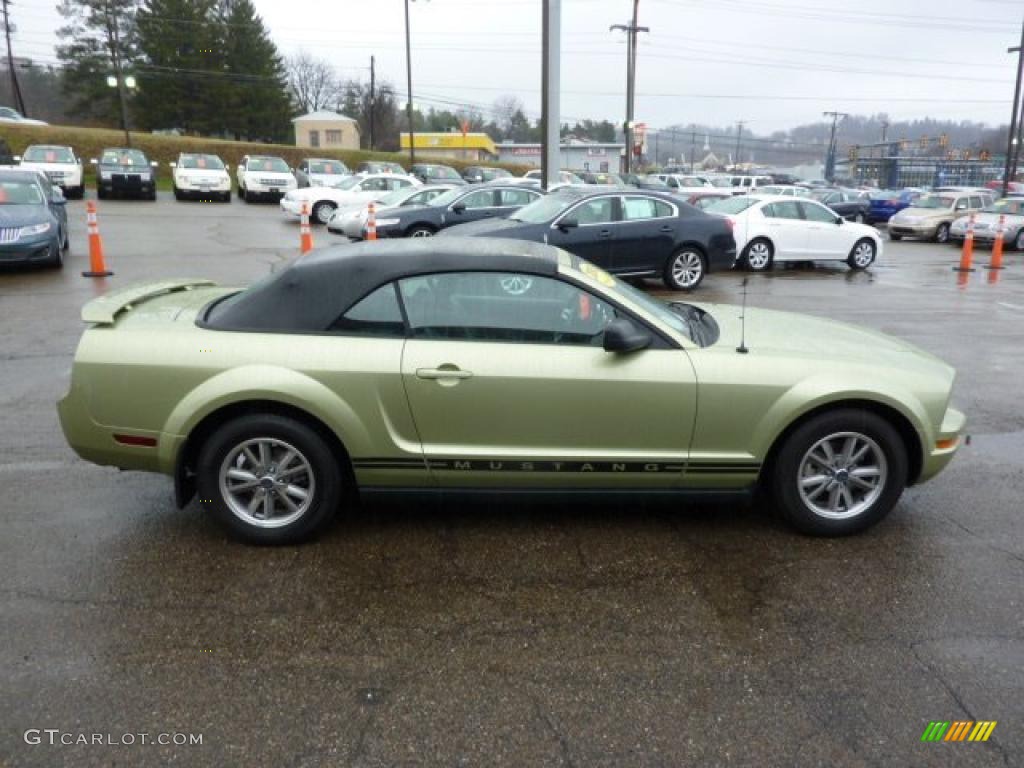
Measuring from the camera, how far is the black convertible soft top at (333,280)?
3.89 m

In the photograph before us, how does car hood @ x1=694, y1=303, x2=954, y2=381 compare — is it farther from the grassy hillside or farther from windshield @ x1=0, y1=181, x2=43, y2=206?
the grassy hillside

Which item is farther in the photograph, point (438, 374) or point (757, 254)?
point (757, 254)

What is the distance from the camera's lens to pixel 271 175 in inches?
1136

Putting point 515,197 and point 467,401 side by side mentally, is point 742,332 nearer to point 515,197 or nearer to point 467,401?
point 467,401

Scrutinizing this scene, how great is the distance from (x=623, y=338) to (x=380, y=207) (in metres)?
14.8

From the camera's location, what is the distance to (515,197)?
54.0 feet

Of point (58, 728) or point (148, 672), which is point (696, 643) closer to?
point (148, 672)

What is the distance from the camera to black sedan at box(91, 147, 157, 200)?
27203mm

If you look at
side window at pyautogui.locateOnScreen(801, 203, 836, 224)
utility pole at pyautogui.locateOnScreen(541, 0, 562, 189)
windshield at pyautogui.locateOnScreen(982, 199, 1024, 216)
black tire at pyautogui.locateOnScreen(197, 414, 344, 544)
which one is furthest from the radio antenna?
windshield at pyautogui.locateOnScreen(982, 199, 1024, 216)

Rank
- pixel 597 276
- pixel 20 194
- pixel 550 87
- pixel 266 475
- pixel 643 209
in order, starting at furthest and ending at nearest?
pixel 550 87 < pixel 20 194 < pixel 643 209 < pixel 597 276 < pixel 266 475

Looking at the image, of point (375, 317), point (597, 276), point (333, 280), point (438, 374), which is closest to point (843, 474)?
point (597, 276)

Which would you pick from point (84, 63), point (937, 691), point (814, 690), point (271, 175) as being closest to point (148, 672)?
point (814, 690)

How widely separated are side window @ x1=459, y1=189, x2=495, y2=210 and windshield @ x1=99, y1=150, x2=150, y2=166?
56.8ft

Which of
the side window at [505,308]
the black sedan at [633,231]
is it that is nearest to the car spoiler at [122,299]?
the side window at [505,308]
